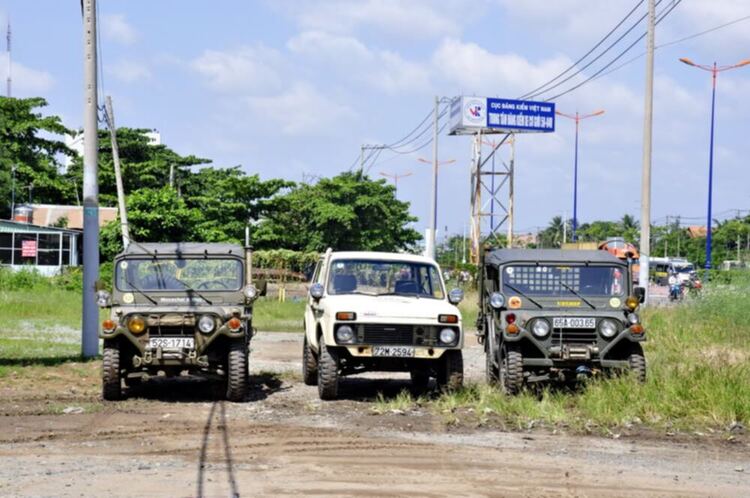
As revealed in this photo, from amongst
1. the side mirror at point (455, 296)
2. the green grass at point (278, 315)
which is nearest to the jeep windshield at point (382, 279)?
the side mirror at point (455, 296)

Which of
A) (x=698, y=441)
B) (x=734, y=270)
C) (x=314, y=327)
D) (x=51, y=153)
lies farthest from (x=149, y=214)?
(x=698, y=441)

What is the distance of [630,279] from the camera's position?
1414cm

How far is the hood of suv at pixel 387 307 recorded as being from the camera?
42.5 ft

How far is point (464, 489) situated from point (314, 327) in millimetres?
6149

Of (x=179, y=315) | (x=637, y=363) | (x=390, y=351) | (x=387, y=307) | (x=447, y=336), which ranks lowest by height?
(x=637, y=363)

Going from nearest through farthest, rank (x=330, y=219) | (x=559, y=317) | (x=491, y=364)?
(x=559, y=317) < (x=491, y=364) < (x=330, y=219)

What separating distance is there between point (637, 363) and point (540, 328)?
1282 millimetres

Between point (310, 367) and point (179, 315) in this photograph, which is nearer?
point (179, 315)

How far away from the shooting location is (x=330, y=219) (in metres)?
58.6

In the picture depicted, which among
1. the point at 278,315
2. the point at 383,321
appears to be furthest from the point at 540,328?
the point at 278,315

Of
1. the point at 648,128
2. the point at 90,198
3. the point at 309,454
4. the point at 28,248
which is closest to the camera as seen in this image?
the point at 309,454

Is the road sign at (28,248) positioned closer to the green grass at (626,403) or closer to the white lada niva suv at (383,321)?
the white lada niva suv at (383,321)

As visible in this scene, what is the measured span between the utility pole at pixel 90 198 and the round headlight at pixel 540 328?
8.05 m

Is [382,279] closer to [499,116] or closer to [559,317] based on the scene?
[559,317]
